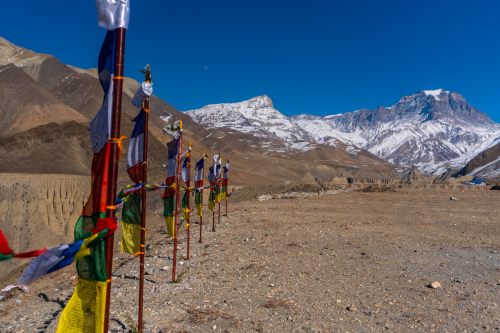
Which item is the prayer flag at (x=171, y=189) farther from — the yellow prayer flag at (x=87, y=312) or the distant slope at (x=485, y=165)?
the distant slope at (x=485, y=165)

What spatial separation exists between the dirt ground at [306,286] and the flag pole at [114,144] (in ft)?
10.9

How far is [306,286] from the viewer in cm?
1012

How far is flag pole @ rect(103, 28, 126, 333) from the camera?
4453 mm

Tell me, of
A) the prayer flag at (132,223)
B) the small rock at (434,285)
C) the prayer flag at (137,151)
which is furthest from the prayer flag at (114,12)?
the small rock at (434,285)

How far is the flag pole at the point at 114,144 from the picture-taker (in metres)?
4.45

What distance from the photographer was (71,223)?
147 feet

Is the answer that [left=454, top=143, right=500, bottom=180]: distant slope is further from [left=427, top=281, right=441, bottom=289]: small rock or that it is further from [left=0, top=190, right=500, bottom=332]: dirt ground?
[left=427, top=281, right=441, bottom=289]: small rock

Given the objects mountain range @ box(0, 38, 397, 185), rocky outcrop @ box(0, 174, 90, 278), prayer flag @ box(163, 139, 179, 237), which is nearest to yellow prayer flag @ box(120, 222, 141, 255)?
prayer flag @ box(163, 139, 179, 237)

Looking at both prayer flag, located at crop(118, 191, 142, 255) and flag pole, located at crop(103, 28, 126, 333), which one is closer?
flag pole, located at crop(103, 28, 126, 333)

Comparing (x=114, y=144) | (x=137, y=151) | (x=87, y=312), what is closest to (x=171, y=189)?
(x=137, y=151)

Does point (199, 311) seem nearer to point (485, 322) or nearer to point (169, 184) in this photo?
point (169, 184)

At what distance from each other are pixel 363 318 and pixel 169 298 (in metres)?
4.21

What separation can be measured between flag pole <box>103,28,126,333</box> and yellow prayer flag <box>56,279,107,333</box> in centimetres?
8

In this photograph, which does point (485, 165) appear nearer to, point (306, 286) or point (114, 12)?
point (306, 286)
